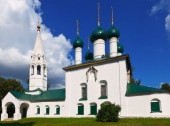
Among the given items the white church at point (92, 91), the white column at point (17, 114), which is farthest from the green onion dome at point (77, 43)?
the white column at point (17, 114)

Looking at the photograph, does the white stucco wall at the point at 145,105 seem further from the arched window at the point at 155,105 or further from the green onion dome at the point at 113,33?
the green onion dome at the point at 113,33

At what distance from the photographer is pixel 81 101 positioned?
35.2 metres

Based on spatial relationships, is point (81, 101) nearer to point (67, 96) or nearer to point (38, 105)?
point (67, 96)

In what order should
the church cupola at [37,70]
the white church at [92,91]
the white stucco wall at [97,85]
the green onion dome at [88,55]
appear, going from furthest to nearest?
the church cupola at [37,70] → the green onion dome at [88,55] → the white stucco wall at [97,85] → the white church at [92,91]

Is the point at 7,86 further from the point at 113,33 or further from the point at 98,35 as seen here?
the point at 113,33

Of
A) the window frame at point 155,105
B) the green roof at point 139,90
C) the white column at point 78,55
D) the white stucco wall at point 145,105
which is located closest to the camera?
the white stucco wall at point 145,105

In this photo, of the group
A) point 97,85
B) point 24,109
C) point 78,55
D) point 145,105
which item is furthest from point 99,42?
point 24,109

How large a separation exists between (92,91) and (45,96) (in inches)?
376

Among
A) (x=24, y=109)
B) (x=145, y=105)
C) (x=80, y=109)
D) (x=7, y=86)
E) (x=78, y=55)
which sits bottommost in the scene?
(x=24, y=109)

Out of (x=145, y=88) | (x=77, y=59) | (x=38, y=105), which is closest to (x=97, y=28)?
(x=77, y=59)

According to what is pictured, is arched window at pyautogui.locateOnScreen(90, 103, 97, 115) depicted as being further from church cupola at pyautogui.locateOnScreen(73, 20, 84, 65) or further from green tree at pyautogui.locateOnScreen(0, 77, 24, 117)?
green tree at pyautogui.locateOnScreen(0, 77, 24, 117)

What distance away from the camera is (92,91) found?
34.6 meters

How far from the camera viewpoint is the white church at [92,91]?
1206 inches

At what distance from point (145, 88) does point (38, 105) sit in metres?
16.8
